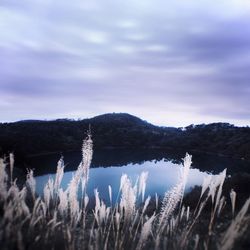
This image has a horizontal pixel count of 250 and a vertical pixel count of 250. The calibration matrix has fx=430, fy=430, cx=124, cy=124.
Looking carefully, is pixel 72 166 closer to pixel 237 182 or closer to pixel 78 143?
pixel 78 143

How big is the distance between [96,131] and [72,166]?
47.2 metres

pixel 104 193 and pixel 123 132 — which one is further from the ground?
pixel 123 132

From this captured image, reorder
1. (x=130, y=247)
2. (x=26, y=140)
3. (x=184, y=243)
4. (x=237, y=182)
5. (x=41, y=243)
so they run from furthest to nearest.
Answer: (x=26, y=140) < (x=237, y=182) < (x=130, y=247) < (x=184, y=243) < (x=41, y=243)

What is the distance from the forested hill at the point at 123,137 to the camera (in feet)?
240

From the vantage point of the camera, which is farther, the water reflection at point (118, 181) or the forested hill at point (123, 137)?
the forested hill at point (123, 137)

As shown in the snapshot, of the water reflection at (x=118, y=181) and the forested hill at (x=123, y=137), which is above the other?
the forested hill at (x=123, y=137)

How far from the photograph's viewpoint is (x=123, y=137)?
101 meters

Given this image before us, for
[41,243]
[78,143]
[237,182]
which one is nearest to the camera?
[41,243]

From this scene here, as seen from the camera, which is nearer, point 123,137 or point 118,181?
point 118,181

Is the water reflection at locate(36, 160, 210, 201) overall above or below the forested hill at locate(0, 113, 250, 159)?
below

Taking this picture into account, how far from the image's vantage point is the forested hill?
73.2 metres

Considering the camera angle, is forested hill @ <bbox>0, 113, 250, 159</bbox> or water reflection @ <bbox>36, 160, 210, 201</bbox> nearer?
water reflection @ <bbox>36, 160, 210, 201</bbox>

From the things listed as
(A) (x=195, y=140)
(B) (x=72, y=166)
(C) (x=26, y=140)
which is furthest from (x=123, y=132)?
(B) (x=72, y=166)

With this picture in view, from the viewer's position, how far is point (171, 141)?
320 feet
